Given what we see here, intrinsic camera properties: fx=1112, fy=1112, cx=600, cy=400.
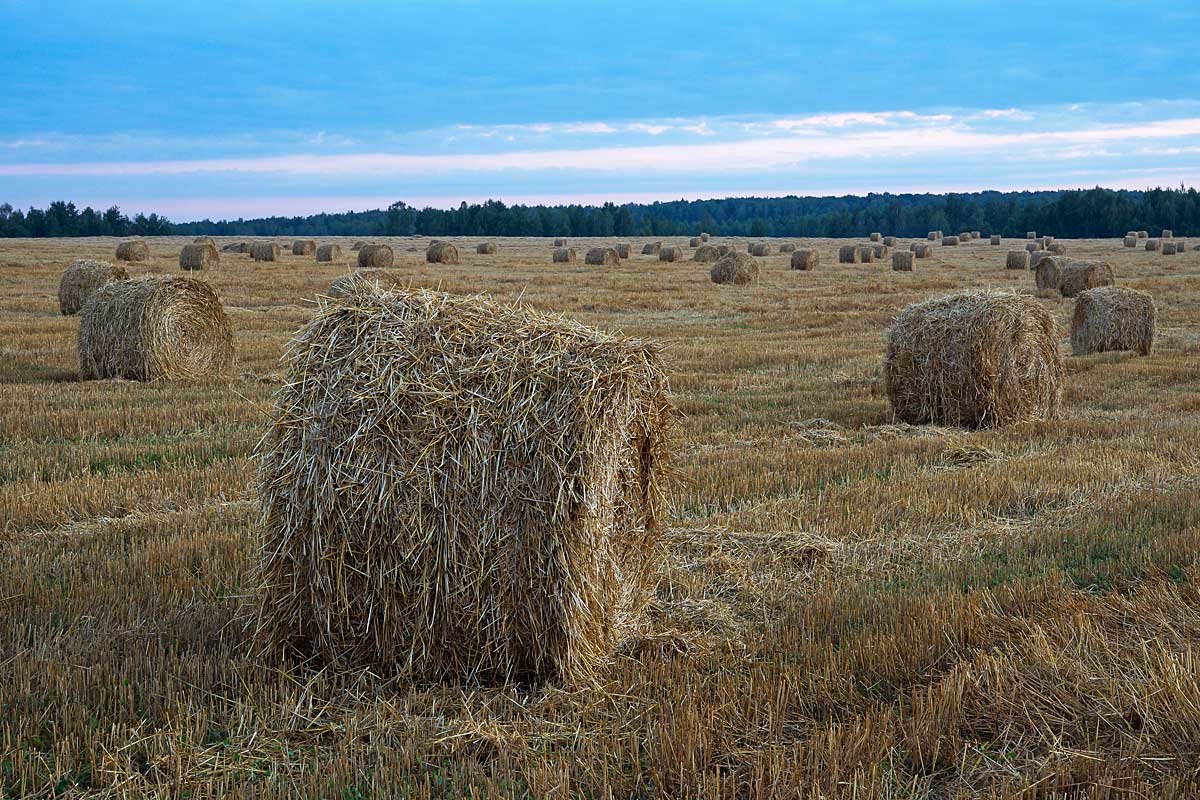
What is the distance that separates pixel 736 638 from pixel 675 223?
393 feet

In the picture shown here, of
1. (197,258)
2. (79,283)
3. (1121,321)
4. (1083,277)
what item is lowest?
(1121,321)

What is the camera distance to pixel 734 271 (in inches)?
1340

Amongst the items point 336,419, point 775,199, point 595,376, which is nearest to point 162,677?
point 336,419

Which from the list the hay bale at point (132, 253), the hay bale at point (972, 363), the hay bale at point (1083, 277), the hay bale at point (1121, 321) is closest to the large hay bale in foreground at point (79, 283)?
the hay bale at point (972, 363)

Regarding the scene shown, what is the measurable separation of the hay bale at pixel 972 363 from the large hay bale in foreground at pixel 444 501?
25.3 feet

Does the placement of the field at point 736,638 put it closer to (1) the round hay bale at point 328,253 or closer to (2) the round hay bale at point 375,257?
(2) the round hay bale at point 375,257

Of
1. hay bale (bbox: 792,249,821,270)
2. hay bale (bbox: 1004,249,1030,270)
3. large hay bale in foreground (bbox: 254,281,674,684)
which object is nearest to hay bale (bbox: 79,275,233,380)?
large hay bale in foreground (bbox: 254,281,674,684)

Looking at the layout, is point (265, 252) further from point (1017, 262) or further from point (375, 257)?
point (1017, 262)

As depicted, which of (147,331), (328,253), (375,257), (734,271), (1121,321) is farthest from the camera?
(328,253)

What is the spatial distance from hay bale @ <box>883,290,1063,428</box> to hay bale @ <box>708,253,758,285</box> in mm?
21549

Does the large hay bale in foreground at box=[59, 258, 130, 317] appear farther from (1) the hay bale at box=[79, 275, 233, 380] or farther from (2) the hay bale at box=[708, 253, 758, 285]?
(2) the hay bale at box=[708, 253, 758, 285]

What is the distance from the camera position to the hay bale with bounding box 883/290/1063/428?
12.1 m

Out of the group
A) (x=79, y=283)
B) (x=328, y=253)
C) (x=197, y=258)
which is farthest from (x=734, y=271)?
(x=79, y=283)

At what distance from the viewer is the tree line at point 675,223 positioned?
9638cm
